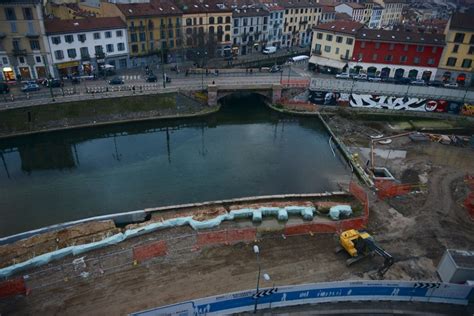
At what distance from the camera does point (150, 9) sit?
72.7 metres

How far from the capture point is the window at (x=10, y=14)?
5528cm

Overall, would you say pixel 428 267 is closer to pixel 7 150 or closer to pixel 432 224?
pixel 432 224

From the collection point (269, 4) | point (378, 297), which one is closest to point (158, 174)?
point (378, 297)

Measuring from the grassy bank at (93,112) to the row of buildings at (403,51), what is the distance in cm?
3410

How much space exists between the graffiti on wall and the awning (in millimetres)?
14166

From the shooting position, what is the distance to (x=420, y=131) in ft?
186

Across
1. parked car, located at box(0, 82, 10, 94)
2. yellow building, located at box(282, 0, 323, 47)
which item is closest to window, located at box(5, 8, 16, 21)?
parked car, located at box(0, 82, 10, 94)

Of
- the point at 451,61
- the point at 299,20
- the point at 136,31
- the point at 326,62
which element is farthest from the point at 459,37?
the point at 136,31

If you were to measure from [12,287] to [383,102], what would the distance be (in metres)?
60.2

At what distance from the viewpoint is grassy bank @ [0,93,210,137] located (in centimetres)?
5103

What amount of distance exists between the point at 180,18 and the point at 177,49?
649 cm

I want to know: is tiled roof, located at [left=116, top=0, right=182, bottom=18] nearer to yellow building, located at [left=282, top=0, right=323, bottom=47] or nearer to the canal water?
the canal water

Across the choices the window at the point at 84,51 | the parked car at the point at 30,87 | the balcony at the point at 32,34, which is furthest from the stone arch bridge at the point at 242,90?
the balcony at the point at 32,34

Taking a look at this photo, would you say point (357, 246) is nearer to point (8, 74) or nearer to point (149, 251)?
point (149, 251)
